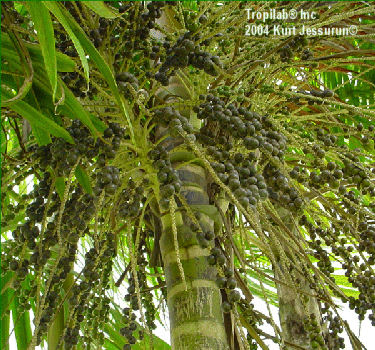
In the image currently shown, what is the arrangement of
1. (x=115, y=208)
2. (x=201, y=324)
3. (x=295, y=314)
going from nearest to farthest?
(x=201, y=324)
(x=115, y=208)
(x=295, y=314)

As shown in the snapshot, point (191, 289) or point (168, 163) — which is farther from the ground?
point (168, 163)

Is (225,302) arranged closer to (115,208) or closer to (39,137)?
(115,208)

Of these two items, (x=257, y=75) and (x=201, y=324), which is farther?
(x=257, y=75)

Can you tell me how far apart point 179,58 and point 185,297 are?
584mm

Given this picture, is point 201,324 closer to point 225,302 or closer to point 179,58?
point 225,302

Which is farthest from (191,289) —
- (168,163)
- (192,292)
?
(168,163)

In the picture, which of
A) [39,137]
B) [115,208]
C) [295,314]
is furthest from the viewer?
[295,314]

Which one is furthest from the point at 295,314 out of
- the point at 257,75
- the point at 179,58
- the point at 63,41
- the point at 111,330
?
the point at 63,41

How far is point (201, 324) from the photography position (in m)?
1.13

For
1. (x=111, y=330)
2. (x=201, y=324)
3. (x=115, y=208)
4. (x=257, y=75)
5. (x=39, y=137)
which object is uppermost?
(x=257, y=75)

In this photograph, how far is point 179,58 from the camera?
118 centimetres

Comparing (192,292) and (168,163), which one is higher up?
(168,163)

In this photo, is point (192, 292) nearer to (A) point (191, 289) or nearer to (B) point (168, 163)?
(A) point (191, 289)

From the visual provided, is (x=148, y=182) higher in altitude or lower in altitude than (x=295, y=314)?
higher
